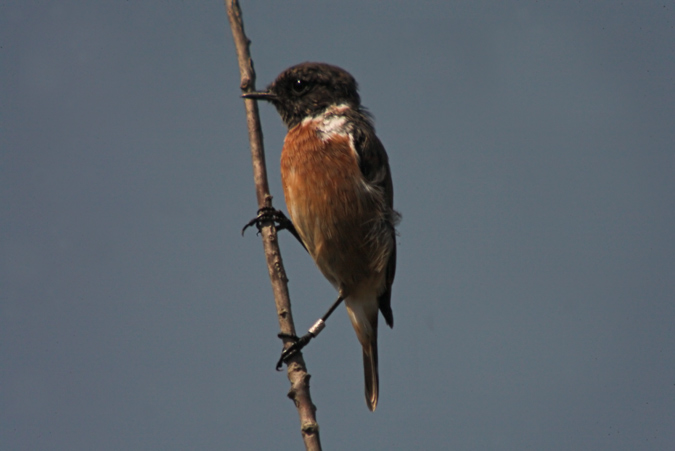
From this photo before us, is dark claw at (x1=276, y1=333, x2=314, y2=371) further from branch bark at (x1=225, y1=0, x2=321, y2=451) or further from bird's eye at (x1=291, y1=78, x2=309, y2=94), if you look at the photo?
bird's eye at (x1=291, y1=78, x2=309, y2=94)

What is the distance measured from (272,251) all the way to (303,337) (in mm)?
884

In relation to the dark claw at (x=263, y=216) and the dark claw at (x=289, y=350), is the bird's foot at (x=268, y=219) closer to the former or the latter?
the dark claw at (x=263, y=216)

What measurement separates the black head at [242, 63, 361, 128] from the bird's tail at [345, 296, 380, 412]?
5.88 ft

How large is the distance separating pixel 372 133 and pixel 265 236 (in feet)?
6.13

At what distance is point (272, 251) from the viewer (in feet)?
14.4

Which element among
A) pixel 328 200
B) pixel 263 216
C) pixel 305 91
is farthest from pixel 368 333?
pixel 305 91

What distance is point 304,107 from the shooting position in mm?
5957

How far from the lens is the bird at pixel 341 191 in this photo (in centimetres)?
531

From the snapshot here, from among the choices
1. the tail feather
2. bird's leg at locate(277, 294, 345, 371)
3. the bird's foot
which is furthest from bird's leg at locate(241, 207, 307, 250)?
the tail feather

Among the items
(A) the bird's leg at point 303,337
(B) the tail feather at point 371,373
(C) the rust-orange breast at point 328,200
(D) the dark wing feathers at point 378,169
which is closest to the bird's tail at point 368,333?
(B) the tail feather at point 371,373

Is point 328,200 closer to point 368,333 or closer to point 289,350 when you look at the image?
point 289,350

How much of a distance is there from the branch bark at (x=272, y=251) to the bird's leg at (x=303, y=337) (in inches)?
2.3

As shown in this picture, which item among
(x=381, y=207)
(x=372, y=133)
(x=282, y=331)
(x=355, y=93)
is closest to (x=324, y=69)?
(x=355, y=93)

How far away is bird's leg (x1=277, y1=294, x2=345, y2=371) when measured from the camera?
4.23 metres
